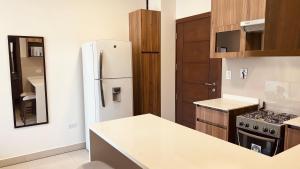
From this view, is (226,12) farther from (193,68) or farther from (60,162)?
(60,162)

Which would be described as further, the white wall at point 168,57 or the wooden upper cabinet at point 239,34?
the white wall at point 168,57

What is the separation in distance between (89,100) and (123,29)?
145 cm

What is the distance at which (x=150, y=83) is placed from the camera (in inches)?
161

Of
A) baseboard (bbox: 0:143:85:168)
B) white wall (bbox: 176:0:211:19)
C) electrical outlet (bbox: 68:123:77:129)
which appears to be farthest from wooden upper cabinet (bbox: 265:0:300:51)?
baseboard (bbox: 0:143:85:168)

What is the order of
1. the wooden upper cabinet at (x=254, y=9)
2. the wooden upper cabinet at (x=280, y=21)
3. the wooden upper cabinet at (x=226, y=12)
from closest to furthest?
the wooden upper cabinet at (x=280, y=21) → the wooden upper cabinet at (x=254, y=9) → the wooden upper cabinet at (x=226, y=12)

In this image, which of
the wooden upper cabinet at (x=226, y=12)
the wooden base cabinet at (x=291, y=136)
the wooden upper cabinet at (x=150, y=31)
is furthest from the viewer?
the wooden upper cabinet at (x=150, y=31)

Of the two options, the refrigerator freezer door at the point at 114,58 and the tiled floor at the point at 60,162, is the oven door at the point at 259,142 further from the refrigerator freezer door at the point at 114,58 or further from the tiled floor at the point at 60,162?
the tiled floor at the point at 60,162

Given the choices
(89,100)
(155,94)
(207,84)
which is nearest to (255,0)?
(207,84)

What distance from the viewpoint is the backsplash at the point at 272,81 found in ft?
8.62

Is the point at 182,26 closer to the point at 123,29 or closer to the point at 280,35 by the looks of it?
the point at 123,29

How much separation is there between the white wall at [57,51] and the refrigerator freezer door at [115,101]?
598mm

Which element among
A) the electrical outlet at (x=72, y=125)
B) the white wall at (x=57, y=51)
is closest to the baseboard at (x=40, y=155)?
the white wall at (x=57, y=51)

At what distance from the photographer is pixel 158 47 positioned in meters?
4.12

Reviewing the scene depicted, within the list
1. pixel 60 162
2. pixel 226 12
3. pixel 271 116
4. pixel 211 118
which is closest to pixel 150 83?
pixel 211 118
